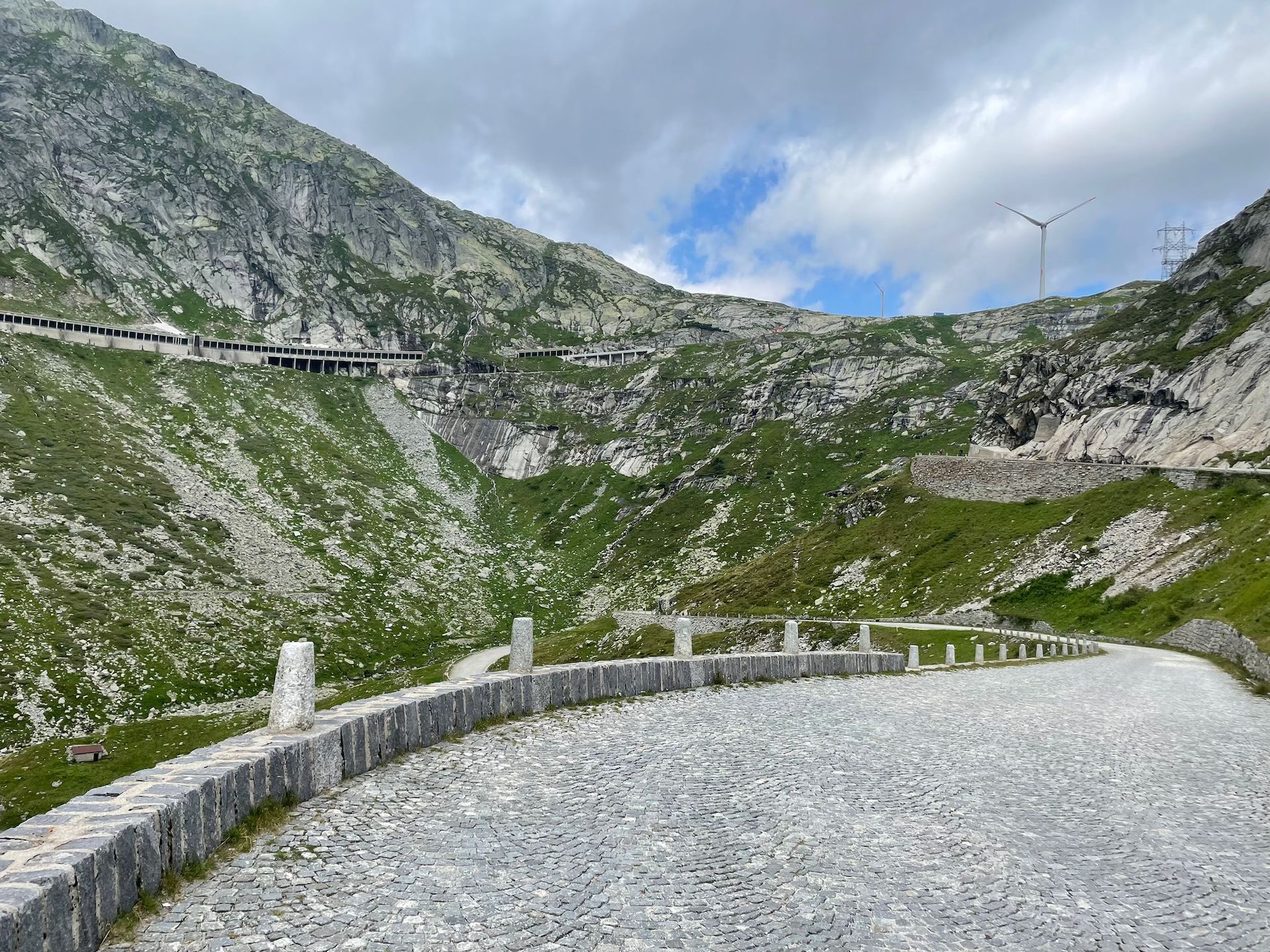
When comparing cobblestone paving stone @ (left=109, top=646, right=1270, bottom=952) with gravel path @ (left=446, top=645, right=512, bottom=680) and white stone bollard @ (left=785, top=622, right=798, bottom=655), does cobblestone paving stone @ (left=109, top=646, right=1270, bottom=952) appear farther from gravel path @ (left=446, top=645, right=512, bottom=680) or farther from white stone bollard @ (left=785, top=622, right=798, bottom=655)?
gravel path @ (left=446, top=645, right=512, bottom=680)

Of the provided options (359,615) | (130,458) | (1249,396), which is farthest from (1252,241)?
(130,458)

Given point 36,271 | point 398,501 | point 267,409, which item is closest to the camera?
point 398,501

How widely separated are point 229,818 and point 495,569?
119m

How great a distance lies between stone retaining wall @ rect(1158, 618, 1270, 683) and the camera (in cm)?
3216

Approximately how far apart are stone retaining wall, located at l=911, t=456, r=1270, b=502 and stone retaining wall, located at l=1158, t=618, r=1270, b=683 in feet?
137

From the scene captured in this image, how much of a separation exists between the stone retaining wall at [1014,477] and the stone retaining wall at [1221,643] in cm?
4177

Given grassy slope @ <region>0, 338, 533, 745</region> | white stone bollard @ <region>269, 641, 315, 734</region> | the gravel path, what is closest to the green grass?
grassy slope @ <region>0, 338, 533, 745</region>

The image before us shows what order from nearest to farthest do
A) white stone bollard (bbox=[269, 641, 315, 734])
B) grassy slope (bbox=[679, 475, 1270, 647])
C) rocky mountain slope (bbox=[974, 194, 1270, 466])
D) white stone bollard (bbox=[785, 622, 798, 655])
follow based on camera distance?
1. white stone bollard (bbox=[269, 641, 315, 734])
2. white stone bollard (bbox=[785, 622, 798, 655])
3. grassy slope (bbox=[679, 475, 1270, 647])
4. rocky mountain slope (bbox=[974, 194, 1270, 466])

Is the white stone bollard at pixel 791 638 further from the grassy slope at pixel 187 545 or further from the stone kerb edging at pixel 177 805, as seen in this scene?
the grassy slope at pixel 187 545

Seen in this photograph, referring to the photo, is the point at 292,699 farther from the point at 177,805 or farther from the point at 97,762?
the point at 97,762

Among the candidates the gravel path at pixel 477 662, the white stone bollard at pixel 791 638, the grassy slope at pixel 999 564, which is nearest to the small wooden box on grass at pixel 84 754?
the gravel path at pixel 477 662

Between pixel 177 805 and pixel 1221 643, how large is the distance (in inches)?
2082

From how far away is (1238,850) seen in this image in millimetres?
10016

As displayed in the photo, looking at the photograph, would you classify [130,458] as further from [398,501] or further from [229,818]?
[229,818]
